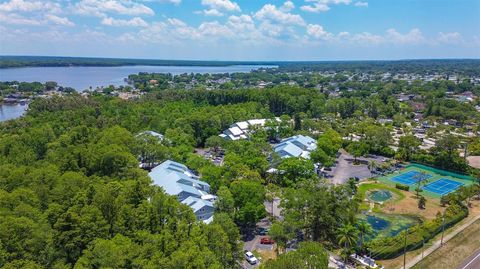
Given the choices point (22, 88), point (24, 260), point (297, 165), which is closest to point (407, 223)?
point (297, 165)

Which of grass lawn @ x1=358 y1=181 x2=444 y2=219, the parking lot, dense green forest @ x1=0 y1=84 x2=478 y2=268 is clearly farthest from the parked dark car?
the parking lot

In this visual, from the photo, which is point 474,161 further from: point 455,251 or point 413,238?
point 413,238

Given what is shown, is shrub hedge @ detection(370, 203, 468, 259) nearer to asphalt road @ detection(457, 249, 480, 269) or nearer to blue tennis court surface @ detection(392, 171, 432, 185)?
asphalt road @ detection(457, 249, 480, 269)

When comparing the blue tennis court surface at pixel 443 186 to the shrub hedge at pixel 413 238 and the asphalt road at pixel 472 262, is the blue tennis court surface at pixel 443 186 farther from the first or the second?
the asphalt road at pixel 472 262

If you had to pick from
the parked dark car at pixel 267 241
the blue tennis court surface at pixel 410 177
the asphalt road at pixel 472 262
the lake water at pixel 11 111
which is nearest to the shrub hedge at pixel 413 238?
the asphalt road at pixel 472 262

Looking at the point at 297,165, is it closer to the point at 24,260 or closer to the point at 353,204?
the point at 353,204
